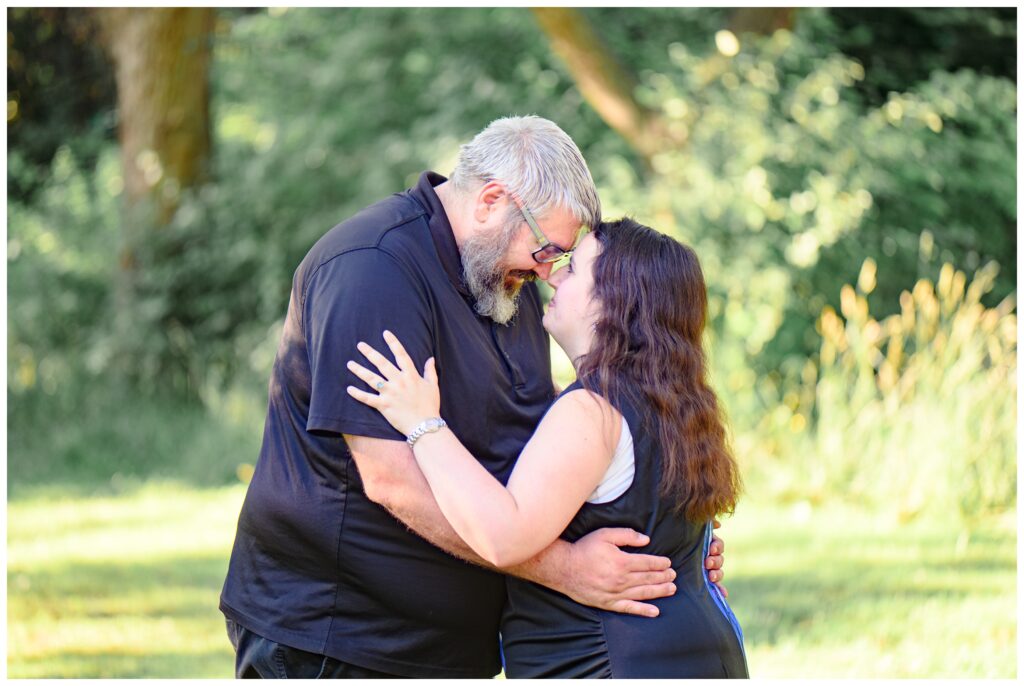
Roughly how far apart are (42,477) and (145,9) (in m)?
4.44

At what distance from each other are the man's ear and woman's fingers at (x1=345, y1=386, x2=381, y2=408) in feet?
2.16

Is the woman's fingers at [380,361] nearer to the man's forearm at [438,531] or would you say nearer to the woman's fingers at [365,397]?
the woman's fingers at [365,397]

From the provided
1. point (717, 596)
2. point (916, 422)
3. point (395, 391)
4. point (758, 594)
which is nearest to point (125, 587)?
point (758, 594)

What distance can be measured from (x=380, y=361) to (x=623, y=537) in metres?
0.74

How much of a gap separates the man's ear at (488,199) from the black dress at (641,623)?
1.95 ft

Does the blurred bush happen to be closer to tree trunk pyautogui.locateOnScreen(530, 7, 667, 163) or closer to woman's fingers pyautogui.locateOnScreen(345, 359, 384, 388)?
tree trunk pyautogui.locateOnScreen(530, 7, 667, 163)

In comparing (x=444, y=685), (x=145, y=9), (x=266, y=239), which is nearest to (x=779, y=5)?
(x=266, y=239)

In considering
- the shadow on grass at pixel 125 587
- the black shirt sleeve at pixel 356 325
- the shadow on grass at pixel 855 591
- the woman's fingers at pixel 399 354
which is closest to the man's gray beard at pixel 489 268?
the black shirt sleeve at pixel 356 325

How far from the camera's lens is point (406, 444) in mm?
2658

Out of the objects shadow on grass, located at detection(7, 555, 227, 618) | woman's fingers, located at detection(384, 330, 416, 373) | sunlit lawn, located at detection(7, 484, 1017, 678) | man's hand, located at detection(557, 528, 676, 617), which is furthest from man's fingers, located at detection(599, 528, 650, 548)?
shadow on grass, located at detection(7, 555, 227, 618)

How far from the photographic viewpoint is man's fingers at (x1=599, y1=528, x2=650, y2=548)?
8.84 feet

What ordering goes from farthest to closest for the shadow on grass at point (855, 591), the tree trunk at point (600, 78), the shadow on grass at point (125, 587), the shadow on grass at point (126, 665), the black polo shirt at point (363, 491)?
the tree trunk at point (600, 78) < the shadow on grass at point (125, 587) < the shadow on grass at point (855, 591) < the shadow on grass at point (126, 665) < the black polo shirt at point (363, 491)

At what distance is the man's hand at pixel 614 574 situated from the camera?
267cm

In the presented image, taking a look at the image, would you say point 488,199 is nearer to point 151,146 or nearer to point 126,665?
point 126,665
